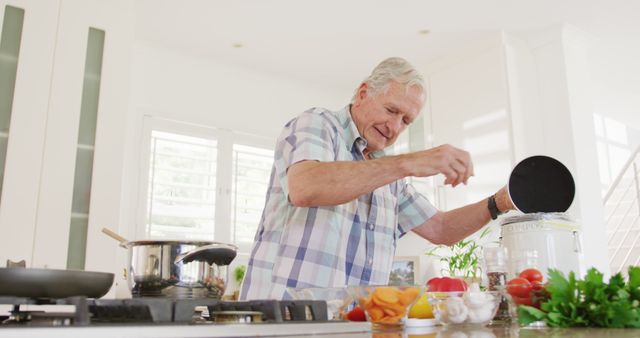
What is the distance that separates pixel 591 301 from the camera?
873mm

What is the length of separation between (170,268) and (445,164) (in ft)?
2.11

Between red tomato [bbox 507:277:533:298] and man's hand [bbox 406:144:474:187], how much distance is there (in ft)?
1.03

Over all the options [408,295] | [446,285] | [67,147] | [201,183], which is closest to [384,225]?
[446,285]

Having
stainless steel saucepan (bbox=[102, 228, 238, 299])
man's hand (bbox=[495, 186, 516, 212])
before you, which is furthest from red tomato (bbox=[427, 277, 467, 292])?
man's hand (bbox=[495, 186, 516, 212])

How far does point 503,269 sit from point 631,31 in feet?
11.0

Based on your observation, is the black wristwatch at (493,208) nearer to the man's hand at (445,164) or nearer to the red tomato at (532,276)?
the man's hand at (445,164)

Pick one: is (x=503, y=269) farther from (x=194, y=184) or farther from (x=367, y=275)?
(x=194, y=184)

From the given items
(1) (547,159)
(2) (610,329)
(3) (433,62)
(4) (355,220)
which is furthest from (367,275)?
(3) (433,62)

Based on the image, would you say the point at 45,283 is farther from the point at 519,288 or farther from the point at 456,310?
the point at 519,288

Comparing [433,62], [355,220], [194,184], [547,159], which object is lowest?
[355,220]

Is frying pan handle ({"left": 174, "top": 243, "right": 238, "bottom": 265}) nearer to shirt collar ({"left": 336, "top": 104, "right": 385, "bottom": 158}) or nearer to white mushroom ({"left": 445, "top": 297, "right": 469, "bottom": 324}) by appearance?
white mushroom ({"left": 445, "top": 297, "right": 469, "bottom": 324})

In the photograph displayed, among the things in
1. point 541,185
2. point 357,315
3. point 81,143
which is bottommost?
point 357,315

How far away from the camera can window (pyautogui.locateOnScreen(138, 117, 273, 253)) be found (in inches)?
148

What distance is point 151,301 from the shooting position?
2.32 ft
